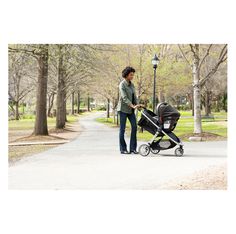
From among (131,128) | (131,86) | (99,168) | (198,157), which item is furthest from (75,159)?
(198,157)

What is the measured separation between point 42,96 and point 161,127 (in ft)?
8.68

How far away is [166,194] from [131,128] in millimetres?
1448

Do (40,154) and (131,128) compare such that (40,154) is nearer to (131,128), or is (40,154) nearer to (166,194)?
(131,128)

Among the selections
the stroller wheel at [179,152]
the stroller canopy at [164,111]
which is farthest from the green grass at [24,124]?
the stroller wheel at [179,152]

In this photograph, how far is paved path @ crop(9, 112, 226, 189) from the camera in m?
6.19

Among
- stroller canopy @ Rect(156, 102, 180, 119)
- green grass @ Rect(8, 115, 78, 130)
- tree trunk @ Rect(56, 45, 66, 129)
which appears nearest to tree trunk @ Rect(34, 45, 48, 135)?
green grass @ Rect(8, 115, 78, 130)

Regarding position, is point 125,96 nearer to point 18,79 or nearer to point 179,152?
point 179,152

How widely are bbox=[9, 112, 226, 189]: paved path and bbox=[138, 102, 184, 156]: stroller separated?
0.14 m

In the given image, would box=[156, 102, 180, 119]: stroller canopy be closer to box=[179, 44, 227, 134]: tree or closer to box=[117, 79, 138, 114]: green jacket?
box=[117, 79, 138, 114]: green jacket

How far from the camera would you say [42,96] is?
8445 mm

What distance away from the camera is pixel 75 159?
23.0ft

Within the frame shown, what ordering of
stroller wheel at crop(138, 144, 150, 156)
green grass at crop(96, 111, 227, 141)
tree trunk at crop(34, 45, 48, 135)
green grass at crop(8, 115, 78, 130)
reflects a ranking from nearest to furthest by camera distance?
stroller wheel at crop(138, 144, 150, 156), green grass at crop(8, 115, 78, 130), green grass at crop(96, 111, 227, 141), tree trunk at crop(34, 45, 48, 135)

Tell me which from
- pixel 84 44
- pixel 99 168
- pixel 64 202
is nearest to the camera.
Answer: pixel 64 202

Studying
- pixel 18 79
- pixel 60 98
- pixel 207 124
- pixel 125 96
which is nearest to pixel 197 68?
pixel 207 124
